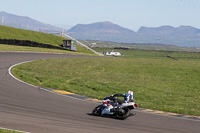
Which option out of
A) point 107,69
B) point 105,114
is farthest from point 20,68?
point 105,114

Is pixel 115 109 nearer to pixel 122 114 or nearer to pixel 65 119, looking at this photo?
pixel 122 114

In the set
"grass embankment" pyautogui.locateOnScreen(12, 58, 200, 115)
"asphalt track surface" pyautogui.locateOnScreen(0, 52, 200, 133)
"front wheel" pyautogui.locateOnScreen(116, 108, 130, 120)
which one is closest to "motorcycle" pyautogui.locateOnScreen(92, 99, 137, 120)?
"front wheel" pyautogui.locateOnScreen(116, 108, 130, 120)

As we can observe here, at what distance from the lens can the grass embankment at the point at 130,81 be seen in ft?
73.7

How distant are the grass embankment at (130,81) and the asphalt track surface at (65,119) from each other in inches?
140

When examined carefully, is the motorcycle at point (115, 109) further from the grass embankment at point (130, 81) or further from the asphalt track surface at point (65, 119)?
the grass embankment at point (130, 81)

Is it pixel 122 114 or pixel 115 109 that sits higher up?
A: pixel 115 109

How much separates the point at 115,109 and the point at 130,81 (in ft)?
47.4

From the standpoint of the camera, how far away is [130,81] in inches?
1160

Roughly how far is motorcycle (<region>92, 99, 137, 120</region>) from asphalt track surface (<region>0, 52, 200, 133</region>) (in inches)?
13.0

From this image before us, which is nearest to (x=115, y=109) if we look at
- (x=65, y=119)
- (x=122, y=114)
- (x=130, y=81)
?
(x=122, y=114)

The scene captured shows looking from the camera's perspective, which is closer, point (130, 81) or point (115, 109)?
point (115, 109)

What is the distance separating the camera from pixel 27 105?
53.9ft

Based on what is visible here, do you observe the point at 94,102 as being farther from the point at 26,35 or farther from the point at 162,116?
the point at 26,35

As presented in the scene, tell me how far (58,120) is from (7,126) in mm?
2418
